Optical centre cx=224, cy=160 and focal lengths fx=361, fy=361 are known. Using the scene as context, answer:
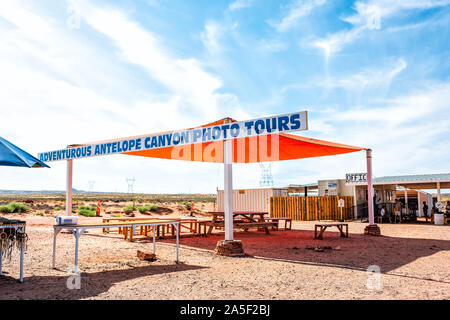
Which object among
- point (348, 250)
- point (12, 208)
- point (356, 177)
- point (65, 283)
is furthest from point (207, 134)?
point (12, 208)

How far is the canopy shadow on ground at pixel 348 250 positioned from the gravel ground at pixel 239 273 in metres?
0.02

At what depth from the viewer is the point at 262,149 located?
42.3 ft

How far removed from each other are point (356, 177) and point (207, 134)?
56.9 ft

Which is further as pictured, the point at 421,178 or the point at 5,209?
the point at 5,209

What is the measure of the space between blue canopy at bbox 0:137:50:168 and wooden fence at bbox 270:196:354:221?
1802cm

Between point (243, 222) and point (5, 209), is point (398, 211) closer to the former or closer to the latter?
point (243, 222)

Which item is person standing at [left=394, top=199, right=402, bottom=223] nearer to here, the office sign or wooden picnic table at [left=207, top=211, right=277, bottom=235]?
the office sign

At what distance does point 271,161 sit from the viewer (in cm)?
1529

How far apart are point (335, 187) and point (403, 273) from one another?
19661mm

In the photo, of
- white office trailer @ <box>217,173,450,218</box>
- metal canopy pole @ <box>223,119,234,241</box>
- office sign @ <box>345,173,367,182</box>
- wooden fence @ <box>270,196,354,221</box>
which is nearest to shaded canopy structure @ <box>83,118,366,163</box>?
metal canopy pole @ <box>223,119,234,241</box>

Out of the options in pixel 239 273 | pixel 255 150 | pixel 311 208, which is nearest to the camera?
pixel 239 273

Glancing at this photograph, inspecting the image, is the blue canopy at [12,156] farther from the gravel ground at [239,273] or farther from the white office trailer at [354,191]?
the white office trailer at [354,191]

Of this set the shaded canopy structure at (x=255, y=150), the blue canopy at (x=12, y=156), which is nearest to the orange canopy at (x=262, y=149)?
the shaded canopy structure at (x=255, y=150)

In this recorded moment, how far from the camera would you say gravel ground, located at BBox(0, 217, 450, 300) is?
4.85 metres
